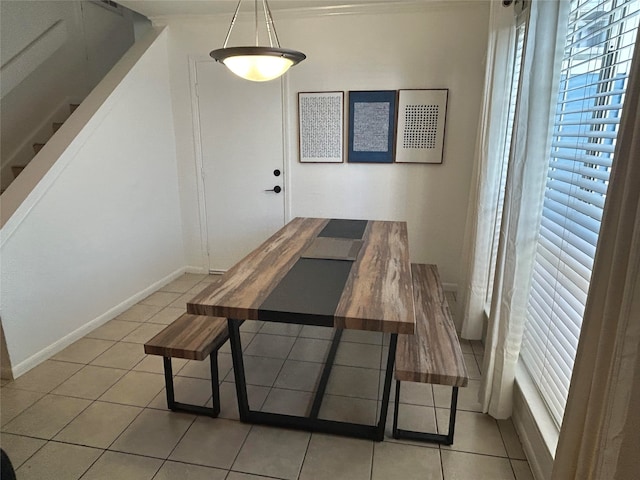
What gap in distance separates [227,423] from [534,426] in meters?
1.45

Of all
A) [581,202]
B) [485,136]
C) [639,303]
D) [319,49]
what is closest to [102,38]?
[319,49]

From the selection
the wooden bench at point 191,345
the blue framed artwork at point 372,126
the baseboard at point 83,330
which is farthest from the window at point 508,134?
the baseboard at point 83,330

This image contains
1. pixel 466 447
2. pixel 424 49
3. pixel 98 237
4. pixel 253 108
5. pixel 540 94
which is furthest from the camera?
pixel 253 108

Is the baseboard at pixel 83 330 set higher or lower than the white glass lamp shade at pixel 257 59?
lower

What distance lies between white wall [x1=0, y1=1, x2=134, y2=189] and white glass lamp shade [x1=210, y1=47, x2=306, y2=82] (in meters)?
2.56

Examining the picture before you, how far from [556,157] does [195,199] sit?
10.6 feet

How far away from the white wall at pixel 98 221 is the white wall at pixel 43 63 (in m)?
0.89

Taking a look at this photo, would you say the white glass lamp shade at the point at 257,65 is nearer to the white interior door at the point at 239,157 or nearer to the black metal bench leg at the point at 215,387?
the black metal bench leg at the point at 215,387

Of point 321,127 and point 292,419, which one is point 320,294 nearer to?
point 292,419

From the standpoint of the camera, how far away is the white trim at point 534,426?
1.59 metres

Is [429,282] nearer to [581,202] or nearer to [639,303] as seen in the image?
[581,202]

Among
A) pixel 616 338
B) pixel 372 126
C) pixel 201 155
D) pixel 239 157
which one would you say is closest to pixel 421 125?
pixel 372 126

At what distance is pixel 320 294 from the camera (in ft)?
5.49

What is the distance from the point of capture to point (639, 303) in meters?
0.76
